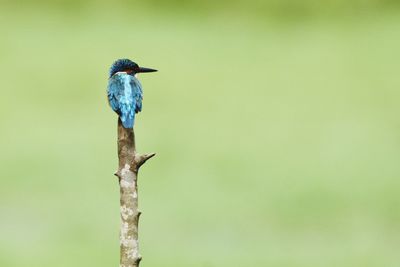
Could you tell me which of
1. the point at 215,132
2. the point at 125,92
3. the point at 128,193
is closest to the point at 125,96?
the point at 125,92

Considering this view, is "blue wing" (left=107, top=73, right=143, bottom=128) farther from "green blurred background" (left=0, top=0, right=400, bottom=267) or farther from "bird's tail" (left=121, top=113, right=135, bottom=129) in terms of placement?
"green blurred background" (left=0, top=0, right=400, bottom=267)

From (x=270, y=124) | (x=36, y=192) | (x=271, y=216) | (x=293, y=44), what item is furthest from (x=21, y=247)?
(x=293, y=44)

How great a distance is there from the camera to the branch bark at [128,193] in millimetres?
2271

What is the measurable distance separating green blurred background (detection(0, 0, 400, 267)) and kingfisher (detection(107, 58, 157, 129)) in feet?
7.34

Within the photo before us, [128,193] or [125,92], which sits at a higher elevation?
[125,92]

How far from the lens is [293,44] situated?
734 centimetres

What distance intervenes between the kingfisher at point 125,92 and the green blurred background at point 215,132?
2237 millimetres

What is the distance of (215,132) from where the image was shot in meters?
6.16

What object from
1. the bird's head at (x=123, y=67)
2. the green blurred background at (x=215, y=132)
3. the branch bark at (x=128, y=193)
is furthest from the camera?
the green blurred background at (x=215, y=132)

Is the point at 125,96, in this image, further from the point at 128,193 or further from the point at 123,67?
the point at 128,193

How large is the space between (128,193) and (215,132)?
12.8ft

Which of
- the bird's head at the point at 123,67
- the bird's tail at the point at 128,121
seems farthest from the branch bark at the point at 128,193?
the bird's head at the point at 123,67

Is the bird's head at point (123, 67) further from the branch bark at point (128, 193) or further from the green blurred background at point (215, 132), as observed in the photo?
the green blurred background at point (215, 132)

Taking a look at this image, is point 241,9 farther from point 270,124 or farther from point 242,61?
point 270,124
